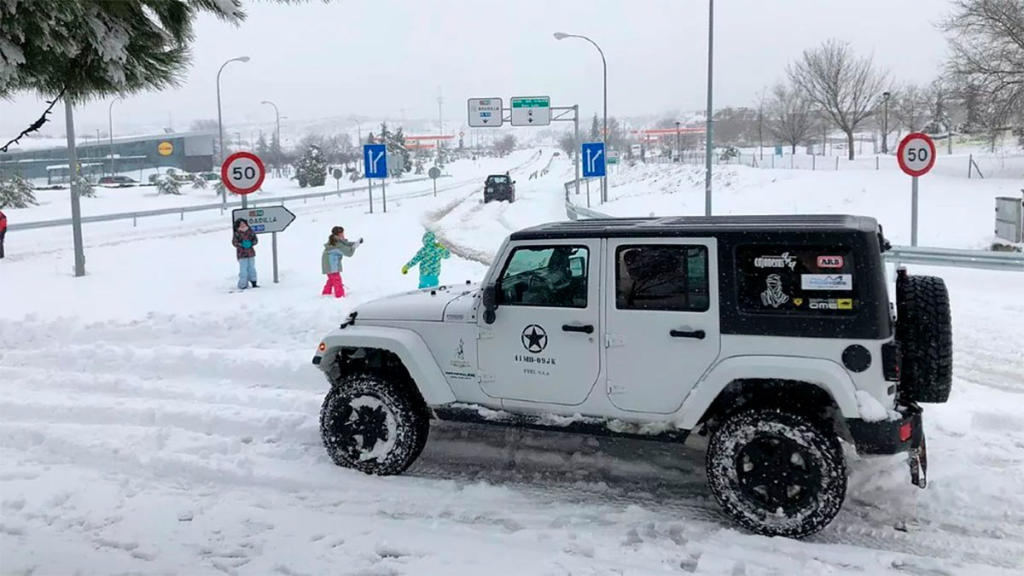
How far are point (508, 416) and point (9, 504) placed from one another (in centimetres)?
367

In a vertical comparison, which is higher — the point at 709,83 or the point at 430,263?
the point at 709,83

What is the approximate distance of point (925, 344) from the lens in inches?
209

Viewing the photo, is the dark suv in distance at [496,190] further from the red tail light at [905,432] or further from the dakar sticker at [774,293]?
the red tail light at [905,432]

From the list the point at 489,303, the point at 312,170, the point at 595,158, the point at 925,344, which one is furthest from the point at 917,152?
the point at 312,170

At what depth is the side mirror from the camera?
19.5 ft

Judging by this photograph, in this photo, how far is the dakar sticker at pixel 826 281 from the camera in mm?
5047

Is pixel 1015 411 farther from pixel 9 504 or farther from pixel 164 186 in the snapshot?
pixel 164 186

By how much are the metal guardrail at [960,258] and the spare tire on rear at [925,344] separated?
9.48 m

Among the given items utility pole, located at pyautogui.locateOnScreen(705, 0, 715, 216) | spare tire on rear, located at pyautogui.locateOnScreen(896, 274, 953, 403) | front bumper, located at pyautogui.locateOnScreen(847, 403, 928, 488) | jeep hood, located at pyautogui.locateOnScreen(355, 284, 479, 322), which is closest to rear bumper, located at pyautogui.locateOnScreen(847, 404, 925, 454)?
front bumper, located at pyautogui.locateOnScreen(847, 403, 928, 488)

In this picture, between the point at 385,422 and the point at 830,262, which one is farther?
the point at 385,422

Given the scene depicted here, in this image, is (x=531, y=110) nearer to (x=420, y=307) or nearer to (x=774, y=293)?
(x=420, y=307)

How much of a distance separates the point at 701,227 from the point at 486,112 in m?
31.4

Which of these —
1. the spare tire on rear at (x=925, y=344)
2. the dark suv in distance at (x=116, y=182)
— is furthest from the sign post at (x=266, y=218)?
the dark suv in distance at (x=116, y=182)

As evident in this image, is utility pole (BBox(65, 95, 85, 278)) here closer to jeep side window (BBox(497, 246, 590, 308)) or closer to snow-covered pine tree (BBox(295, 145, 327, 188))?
jeep side window (BBox(497, 246, 590, 308))
